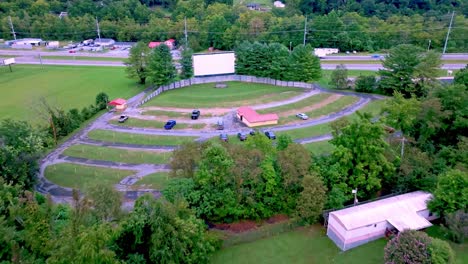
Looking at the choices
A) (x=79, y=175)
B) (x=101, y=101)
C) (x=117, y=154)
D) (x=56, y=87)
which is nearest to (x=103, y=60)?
(x=56, y=87)

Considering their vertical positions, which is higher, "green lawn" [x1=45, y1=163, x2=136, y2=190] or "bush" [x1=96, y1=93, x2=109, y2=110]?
"bush" [x1=96, y1=93, x2=109, y2=110]

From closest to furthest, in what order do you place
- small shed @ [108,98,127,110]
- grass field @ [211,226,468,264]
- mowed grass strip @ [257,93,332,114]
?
grass field @ [211,226,468,264]
mowed grass strip @ [257,93,332,114]
small shed @ [108,98,127,110]

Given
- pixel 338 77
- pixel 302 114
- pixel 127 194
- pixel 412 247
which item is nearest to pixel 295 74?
pixel 338 77

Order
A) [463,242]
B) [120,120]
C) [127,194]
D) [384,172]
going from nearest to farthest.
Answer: [463,242] < [384,172] < [127,194] < [120,120]

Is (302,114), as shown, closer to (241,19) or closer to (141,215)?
(141,215)

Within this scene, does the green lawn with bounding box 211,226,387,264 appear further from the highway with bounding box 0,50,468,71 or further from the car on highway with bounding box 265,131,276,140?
the highway with bounding box 0,50,468,71

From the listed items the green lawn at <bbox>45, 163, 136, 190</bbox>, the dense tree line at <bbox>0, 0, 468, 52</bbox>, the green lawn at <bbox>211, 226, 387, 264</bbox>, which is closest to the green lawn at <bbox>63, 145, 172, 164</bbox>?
the green lawn at <bbox>45, 163, 136, 190</bbox>

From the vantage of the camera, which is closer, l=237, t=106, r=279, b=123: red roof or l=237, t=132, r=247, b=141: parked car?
l=237, t=132, r=247, b=141: parked car
